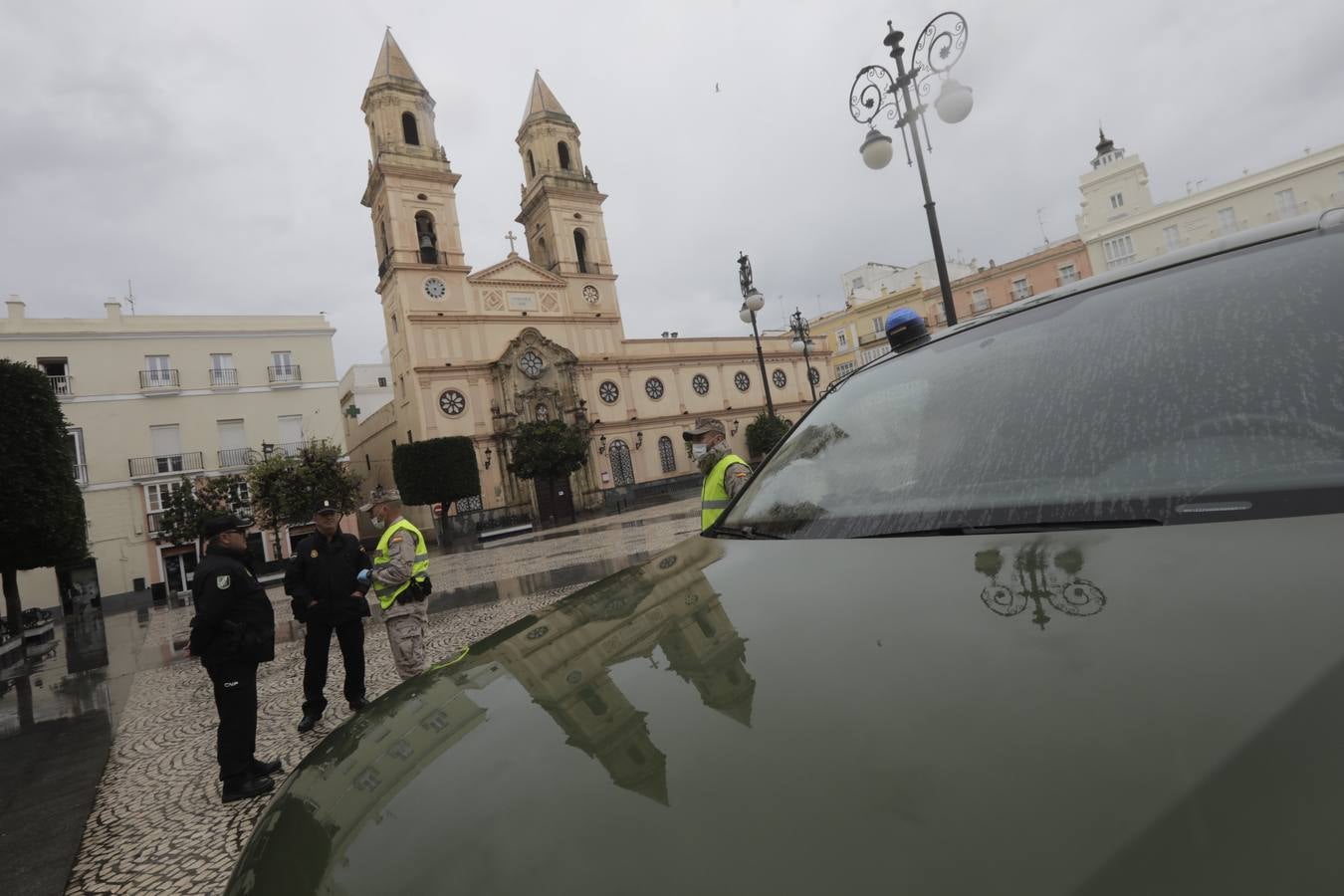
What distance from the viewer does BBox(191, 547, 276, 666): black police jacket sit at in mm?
3672

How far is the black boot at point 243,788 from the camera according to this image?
11.7ft

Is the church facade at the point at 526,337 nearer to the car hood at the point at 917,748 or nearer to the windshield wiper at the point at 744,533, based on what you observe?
the windshield wiper at the point at 744,533

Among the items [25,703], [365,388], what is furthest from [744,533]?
[365,388]

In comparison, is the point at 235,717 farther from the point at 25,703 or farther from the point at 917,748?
the point at 25,703

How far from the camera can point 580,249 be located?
124 ft

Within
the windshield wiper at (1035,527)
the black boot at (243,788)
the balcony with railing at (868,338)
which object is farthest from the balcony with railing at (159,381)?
the balcony with railing at (868,338)

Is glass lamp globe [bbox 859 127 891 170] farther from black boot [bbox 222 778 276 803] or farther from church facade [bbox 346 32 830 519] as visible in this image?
church facade [bbox 346 32 830 519]

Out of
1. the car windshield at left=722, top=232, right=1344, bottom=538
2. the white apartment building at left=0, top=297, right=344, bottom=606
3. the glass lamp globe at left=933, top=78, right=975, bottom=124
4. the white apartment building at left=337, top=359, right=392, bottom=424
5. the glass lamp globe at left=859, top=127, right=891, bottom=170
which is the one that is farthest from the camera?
the white apartment building at left=337, top=359, right=392, bottom=424

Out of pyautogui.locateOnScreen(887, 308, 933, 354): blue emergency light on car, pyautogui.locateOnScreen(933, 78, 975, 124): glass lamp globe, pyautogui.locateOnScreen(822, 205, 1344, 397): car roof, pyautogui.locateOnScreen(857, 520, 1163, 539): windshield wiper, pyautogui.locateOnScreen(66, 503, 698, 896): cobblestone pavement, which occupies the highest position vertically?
pyautogui.locateOnScreen(933, 78, 975, 124): glass lamp globe

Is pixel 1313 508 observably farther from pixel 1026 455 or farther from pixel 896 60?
pixel 896 60

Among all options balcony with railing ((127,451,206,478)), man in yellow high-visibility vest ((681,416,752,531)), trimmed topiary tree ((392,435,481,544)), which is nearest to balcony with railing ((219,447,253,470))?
balcony with railing ((127,451,206,478))

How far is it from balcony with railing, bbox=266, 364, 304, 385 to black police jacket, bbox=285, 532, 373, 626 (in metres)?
31.6

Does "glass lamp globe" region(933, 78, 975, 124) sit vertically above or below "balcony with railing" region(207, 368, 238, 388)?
below

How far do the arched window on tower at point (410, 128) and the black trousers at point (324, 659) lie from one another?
34751 millimetres
